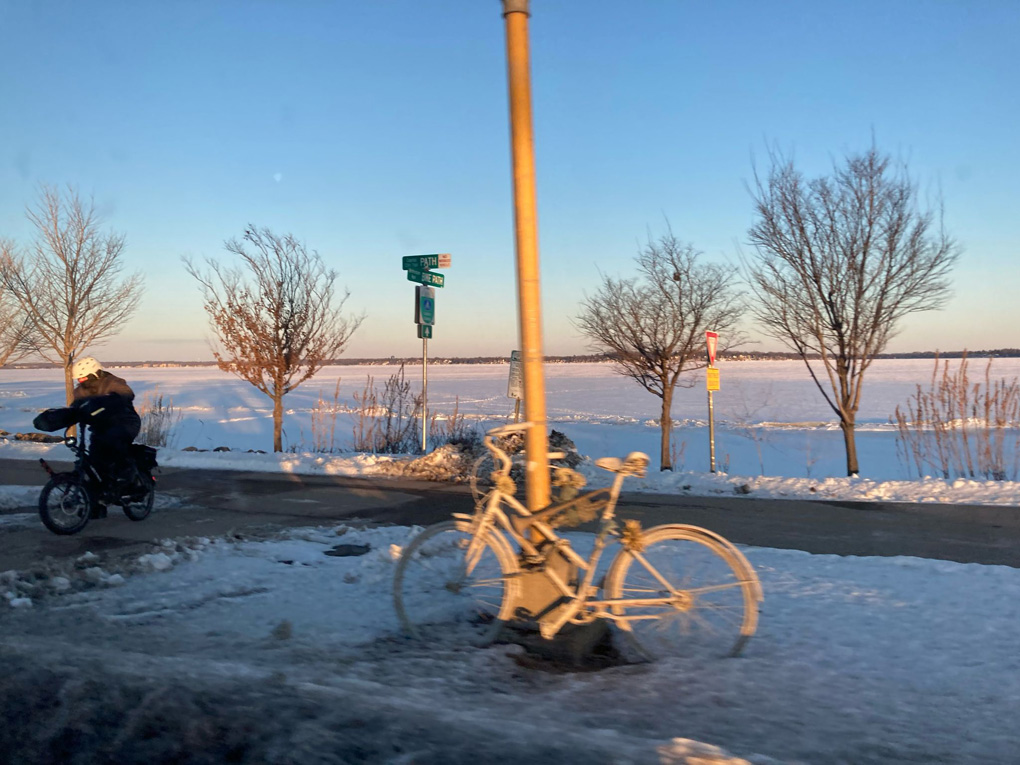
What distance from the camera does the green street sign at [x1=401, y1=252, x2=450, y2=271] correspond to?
1447 cm

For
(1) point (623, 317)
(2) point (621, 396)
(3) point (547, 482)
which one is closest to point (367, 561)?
(3) point (547, 482)

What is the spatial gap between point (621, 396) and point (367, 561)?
1647 inches

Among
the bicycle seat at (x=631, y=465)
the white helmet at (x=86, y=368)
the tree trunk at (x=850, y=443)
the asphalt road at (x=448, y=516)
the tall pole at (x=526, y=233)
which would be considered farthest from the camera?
the tree trunk at (x=850, y=443)

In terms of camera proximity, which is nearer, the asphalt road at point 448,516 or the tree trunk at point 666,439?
the asphalt road at point 448,516

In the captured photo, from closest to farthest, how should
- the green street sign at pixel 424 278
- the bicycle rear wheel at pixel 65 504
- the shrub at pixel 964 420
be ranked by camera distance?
the bicycle rear wheel at pixel 65 504
the shrub at pixel 964 420
the green street sign at pixel 424 278

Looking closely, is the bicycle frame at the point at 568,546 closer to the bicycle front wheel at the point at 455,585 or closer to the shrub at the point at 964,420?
the bicycle front wheel at the point at 455,585

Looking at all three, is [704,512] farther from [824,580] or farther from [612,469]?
[612,469]

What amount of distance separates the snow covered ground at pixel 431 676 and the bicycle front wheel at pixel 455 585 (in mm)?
174

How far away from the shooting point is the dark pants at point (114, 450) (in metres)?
8.20

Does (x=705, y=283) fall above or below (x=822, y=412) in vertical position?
above

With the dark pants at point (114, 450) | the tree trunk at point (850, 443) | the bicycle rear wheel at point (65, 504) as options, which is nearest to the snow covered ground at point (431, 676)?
the bicycle rear wheel at point (65, 504)

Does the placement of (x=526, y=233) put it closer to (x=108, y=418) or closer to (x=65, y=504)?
(x=108, y=418)

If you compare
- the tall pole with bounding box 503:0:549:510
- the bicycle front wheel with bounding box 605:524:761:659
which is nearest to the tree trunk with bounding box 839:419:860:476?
the bicycle front wheel with bounding box 605:524:761:659

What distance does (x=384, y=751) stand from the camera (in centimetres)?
272
